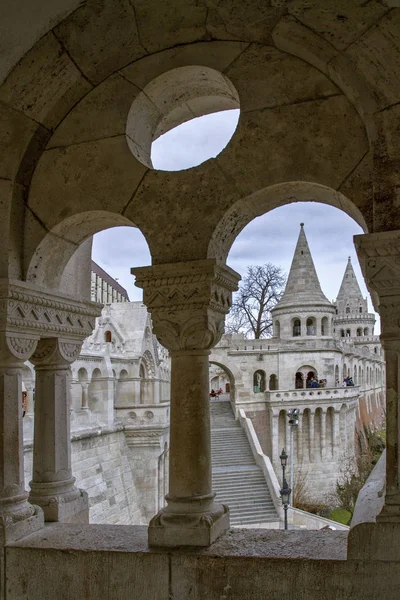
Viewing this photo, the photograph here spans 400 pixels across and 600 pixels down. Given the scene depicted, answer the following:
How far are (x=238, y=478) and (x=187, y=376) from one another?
63.3 feet

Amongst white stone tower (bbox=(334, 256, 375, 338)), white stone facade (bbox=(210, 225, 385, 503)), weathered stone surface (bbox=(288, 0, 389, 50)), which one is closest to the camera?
weathered stone surface (bbox=(288, 0, 389, 50))

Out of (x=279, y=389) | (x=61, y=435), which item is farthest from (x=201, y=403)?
(x=279, y=389)

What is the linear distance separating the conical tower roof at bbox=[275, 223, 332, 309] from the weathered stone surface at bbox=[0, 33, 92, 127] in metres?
28.5

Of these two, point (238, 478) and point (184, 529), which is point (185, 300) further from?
point (238, 478)

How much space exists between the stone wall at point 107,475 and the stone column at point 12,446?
9681mm

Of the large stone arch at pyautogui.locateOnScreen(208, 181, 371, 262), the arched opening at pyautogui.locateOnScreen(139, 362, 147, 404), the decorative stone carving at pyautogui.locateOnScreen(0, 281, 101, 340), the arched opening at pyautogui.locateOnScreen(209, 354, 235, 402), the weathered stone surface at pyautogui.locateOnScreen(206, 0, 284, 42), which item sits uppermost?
the weathered stone surface at pyautogui.locateOnScreen(206, 0, 284, 42)

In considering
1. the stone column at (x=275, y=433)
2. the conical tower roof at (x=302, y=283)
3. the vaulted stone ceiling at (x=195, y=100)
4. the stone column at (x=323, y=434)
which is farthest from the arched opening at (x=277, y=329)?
the vaulted stone ceiling at (x=195, y=100)

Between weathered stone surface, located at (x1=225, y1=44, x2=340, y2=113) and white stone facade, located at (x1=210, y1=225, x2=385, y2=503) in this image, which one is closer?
weathered stone surface, located at (x1=225, y1=44, x2=340, y2=113)

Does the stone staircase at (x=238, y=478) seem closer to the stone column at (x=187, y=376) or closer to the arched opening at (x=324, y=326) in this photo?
the arched opening at (x=324, y=326)

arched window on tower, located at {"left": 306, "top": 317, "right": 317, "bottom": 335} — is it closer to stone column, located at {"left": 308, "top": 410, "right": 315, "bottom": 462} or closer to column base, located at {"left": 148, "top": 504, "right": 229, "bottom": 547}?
stone column, located at {"left": 308, "top": 410, "right": 315, "bottom": 462}

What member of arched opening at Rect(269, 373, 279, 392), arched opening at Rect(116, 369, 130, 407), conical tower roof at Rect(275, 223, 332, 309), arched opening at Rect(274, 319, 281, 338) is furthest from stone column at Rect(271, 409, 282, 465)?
arched opening at Rect(116, 369, 130, 407)

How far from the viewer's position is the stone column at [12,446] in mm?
3160

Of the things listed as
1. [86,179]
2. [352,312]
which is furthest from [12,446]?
[352,312]

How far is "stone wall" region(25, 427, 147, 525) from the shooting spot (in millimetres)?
13016
